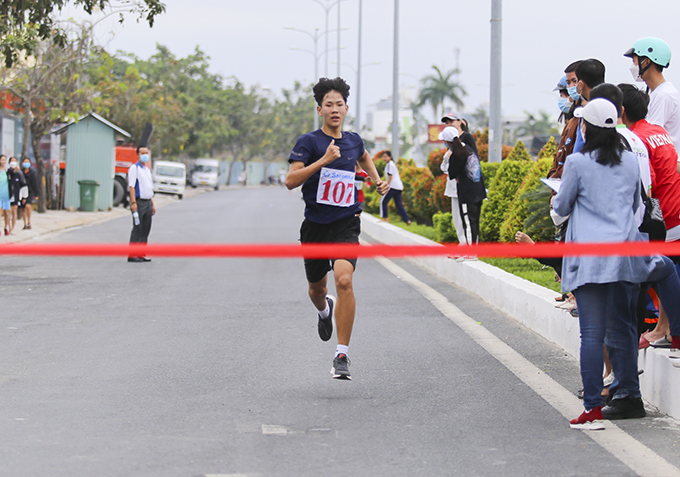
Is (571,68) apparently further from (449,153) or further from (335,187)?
(449,153)

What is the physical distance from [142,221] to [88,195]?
52.6 feet

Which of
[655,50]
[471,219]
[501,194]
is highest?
[655,50]

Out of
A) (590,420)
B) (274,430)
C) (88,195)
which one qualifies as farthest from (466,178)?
(88,195)

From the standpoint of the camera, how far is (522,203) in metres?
11.1

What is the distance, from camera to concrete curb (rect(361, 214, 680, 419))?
532 centimetres

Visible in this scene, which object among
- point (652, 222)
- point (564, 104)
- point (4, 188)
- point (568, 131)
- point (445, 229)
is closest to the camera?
point (652, 222)

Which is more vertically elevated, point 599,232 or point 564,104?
point 564,104

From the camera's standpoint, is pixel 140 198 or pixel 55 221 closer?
pixel 140 198

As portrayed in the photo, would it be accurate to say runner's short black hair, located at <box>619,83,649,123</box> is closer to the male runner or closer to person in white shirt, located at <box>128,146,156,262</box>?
the male runner

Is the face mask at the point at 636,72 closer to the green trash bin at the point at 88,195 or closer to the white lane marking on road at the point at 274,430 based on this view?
the white lane marking on road at the point at 274,430

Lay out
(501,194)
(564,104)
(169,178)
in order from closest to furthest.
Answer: (564,104) → (501,194) → (169,178)

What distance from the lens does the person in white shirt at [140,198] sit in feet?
47.0

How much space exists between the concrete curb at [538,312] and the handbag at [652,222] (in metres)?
0.73

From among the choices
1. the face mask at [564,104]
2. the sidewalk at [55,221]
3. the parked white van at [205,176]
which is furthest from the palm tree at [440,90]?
the face mask at [564,104]
